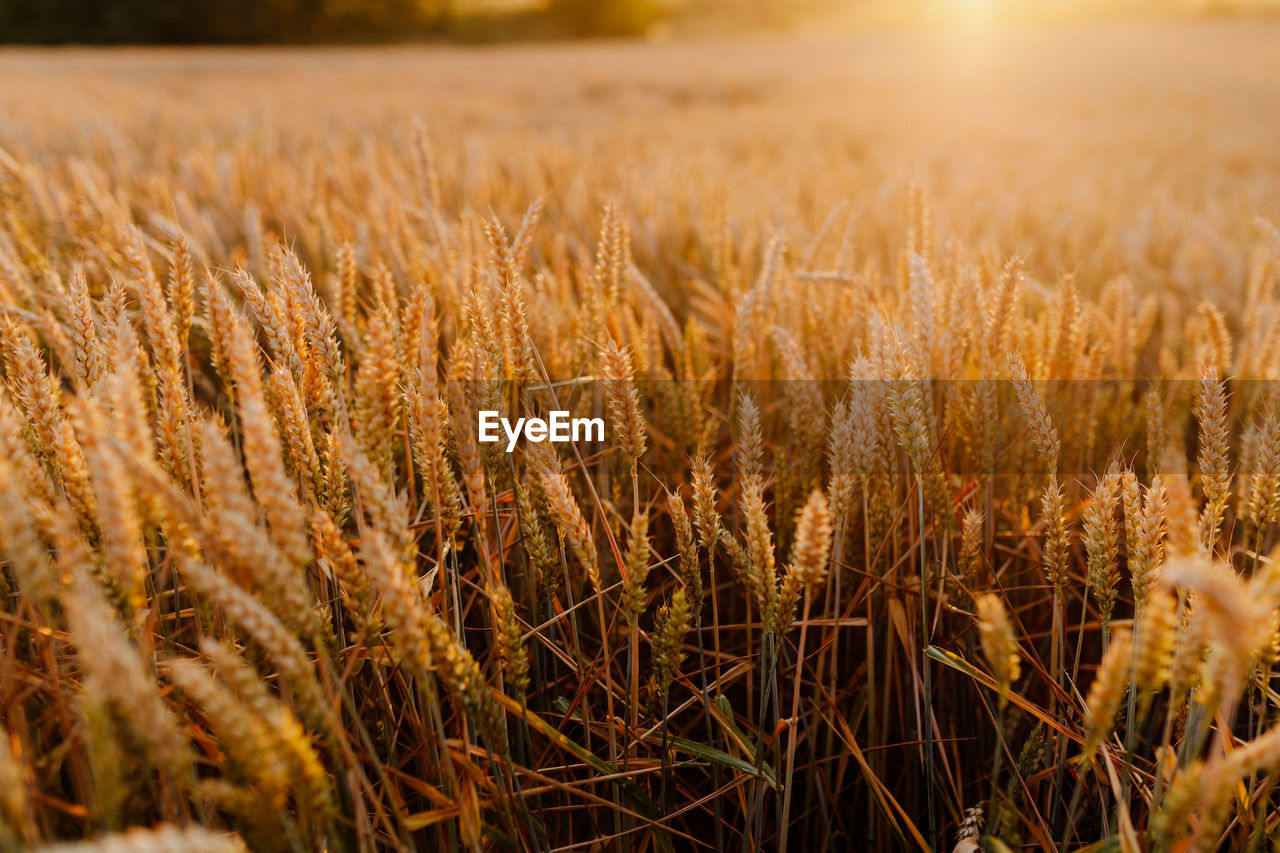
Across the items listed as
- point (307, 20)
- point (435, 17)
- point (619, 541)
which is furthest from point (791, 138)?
point (435, 17)

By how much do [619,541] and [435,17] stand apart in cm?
3662

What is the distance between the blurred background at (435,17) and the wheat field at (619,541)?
3078cm

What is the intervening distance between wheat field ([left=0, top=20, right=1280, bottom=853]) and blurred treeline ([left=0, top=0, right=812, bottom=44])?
107 ft

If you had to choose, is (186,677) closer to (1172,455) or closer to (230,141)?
(1172,455)

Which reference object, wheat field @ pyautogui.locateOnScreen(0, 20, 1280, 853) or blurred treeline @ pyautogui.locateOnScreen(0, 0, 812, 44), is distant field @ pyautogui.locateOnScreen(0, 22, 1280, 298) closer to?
wheat field @ pyautogui.locateOnScreen(0, 20, 1280, 853)

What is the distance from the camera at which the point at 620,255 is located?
4.83 ft

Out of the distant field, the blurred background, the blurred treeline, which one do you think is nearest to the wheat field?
the distant field

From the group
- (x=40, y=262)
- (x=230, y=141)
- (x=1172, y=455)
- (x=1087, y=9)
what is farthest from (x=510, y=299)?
(x=1087, y=9)

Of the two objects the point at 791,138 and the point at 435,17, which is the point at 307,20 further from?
the point at 791,138

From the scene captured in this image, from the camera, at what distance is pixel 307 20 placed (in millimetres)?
29969

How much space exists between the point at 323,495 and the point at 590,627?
0.60m

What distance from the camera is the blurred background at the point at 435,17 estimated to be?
27.4 metres

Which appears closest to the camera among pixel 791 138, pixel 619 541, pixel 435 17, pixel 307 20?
pixel 619 541

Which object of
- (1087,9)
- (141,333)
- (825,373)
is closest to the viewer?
(825,373)
